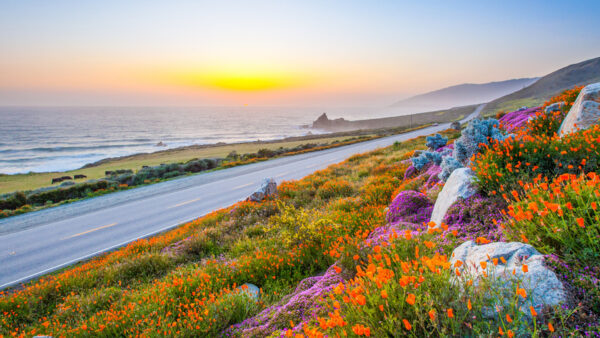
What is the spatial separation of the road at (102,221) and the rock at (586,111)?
45.0 feet

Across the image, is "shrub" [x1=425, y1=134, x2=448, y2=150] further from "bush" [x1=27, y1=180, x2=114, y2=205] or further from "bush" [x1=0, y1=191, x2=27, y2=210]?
"bush" [x1=0, y1=191, x2=27, y2=210]

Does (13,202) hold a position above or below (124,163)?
below

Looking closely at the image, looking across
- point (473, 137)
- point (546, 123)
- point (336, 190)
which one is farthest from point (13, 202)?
point (546, 123)

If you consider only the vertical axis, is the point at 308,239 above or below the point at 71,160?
below

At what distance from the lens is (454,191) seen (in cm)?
492

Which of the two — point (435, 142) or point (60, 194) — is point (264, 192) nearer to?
point (435, 142)

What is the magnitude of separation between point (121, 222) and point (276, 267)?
1126 cm

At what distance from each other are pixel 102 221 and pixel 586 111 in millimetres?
18595

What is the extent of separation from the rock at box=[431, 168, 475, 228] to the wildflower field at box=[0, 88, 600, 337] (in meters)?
0.17

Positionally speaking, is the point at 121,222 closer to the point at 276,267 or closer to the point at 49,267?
the point at 49,267

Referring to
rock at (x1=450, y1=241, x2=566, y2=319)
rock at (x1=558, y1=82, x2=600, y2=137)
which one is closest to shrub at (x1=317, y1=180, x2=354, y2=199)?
rock at (x1=558, y1=82, x2=600, y2=137)

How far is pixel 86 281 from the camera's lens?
293 inches

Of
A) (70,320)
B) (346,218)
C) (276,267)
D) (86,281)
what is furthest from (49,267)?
(346,218)

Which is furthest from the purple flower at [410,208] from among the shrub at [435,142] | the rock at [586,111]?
the shrub at [435,142]
